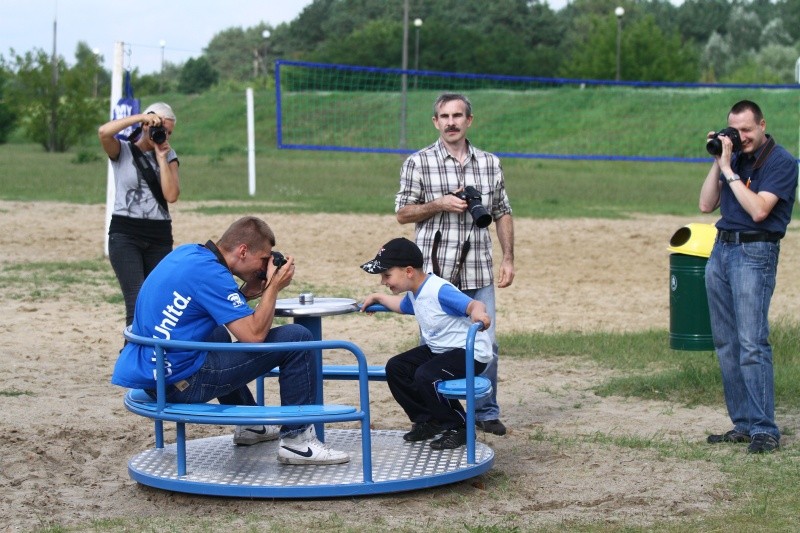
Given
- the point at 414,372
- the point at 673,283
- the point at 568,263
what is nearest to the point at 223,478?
the point at 414,372

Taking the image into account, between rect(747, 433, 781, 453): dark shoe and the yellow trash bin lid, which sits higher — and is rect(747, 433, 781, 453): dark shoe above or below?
below

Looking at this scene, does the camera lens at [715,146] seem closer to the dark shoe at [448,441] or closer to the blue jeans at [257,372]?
the dark shoe at [448,441]

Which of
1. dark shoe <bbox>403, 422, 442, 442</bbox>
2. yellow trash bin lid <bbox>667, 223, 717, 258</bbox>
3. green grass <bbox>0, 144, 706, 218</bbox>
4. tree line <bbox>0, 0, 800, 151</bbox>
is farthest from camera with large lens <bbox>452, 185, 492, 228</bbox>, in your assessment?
tree line <bbox>0, 0, 800, 151</bbox>

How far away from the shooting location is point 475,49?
59469 mm

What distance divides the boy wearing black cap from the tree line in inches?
724

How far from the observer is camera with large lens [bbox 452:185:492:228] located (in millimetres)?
6469

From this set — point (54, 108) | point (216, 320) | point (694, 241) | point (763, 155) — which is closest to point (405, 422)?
point (216, 320)

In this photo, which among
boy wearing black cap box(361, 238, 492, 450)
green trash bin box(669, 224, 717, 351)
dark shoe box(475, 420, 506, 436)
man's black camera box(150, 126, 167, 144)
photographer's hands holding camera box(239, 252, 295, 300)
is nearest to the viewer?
photographer's hands holding camera box(239, 252, 295, 300)

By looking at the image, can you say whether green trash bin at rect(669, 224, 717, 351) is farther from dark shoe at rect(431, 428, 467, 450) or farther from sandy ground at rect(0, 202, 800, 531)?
dark shoe at rect(431, 428, 467, 450)

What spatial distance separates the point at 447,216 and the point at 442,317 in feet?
2.77

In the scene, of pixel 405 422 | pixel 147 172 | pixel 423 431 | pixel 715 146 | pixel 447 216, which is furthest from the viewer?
pixel 147 172

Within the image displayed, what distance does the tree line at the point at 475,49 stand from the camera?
37.8 metres

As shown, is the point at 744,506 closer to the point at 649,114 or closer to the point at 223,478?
the point at 223,478

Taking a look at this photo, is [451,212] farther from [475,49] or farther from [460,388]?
[475,49]
